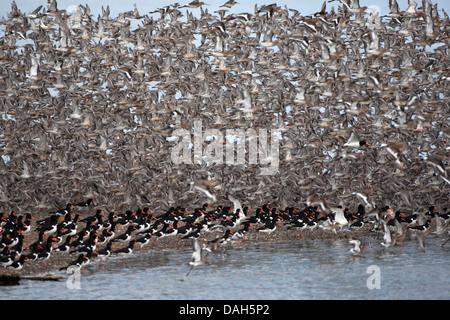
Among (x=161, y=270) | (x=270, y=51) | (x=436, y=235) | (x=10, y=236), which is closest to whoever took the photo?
(x=161, y=270)

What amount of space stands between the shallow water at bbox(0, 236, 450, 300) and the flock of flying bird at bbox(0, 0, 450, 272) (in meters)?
9.10

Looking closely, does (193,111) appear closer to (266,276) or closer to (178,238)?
(178,238)

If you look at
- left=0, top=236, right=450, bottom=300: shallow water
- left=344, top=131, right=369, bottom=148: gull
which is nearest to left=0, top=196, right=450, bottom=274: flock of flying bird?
left=0, top=236, right=450, bottom=300: shallow water

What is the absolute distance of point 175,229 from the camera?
30891 millimetres

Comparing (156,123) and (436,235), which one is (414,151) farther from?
(156,123)

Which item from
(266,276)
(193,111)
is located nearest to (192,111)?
(193,111)

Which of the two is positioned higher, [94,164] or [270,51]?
[270,51]

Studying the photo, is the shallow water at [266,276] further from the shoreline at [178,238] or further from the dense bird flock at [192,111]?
the dense bird flock at [192,111]

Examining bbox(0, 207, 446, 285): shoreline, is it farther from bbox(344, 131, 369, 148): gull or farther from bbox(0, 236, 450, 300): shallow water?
bbox(344, 131, 369, 148): gull

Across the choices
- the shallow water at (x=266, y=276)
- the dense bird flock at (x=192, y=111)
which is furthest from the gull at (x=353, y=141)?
the shallow water at (x=266, y=276)

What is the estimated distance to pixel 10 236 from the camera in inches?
1063

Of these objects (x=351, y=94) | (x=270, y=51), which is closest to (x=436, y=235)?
(x=351, y=94)

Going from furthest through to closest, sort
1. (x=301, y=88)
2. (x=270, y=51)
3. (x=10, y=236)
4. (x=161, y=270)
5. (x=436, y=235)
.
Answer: (x=270, y=51)
(x=301, y=88)
(x=436, y=235)
(x=10, y=236)
(x=161, y=270)
